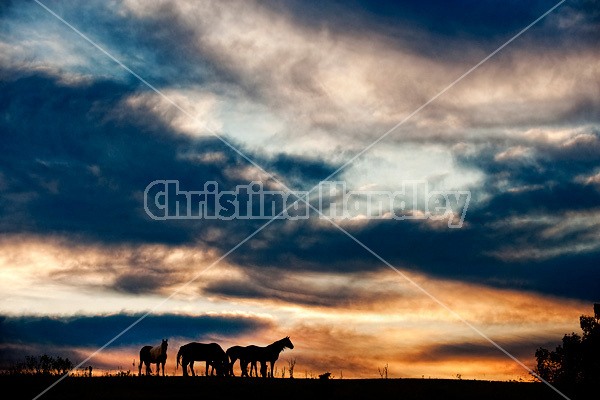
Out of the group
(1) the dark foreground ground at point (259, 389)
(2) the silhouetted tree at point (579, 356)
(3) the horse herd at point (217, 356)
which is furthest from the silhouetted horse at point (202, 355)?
(2) the silhouetted tree at point (579, 356)

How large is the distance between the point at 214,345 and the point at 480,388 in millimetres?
19518

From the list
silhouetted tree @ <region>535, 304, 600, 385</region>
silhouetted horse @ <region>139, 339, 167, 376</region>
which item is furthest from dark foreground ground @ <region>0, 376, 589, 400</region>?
silhouetted tree @ <region>535, 304, 600, 385</region>

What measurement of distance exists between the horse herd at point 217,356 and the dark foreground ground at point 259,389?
7.79 m

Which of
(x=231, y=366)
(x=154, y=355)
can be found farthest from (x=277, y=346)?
(x=154, y=355)

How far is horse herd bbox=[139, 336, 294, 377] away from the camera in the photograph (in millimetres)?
41469

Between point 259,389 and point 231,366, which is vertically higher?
point 231,366

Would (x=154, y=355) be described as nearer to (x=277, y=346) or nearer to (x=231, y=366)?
(x=231, y=366)

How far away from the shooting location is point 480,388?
103ft

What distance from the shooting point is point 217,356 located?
4184 centimetres

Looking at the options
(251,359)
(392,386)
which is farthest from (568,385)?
(251,359)

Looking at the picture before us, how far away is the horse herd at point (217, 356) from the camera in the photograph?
4147 cm

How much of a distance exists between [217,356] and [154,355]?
4.62m

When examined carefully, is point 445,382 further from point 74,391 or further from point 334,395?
point 74,391

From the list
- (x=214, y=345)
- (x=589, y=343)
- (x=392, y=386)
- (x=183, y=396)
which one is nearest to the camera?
(x=183, y=396)
